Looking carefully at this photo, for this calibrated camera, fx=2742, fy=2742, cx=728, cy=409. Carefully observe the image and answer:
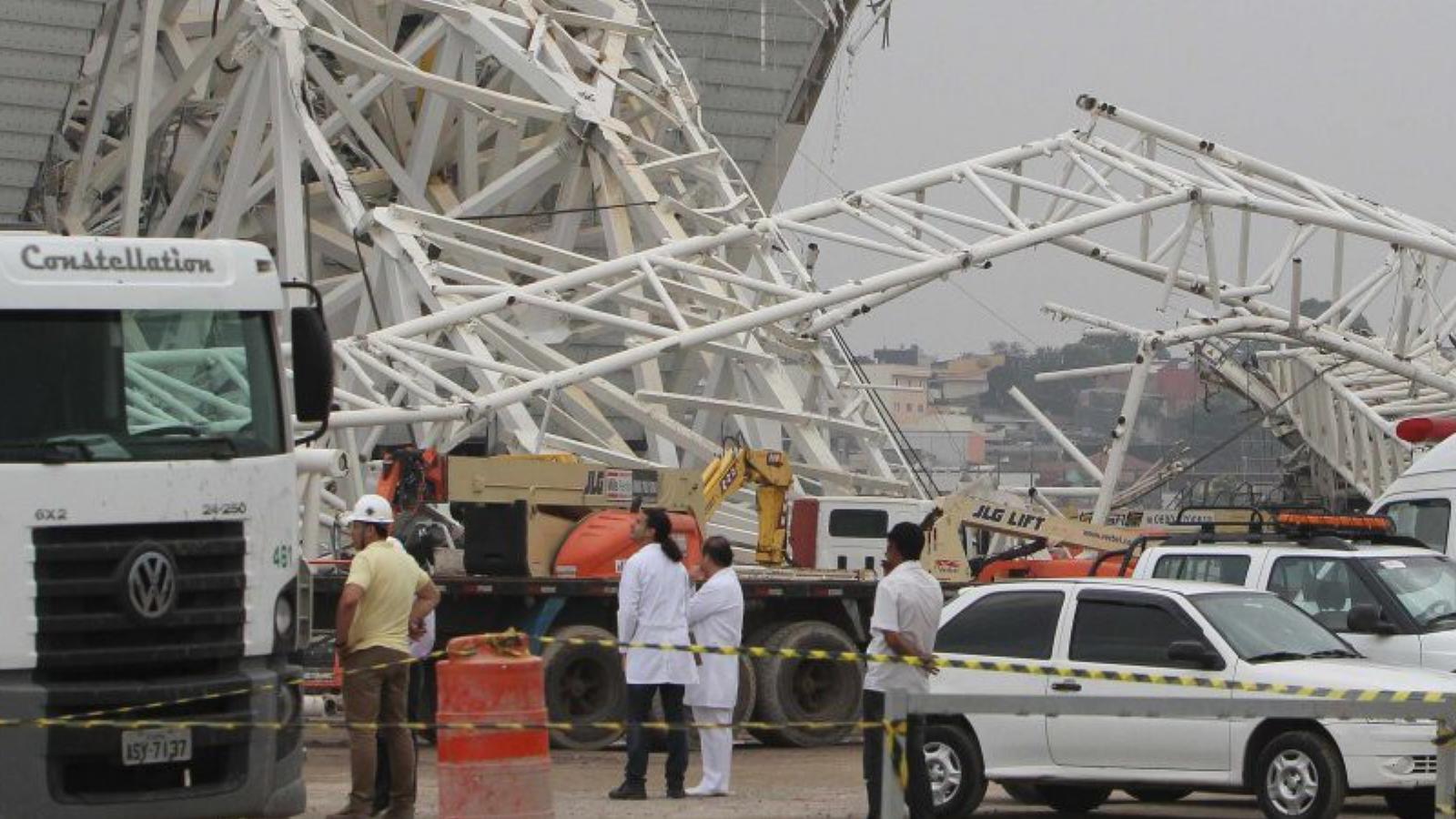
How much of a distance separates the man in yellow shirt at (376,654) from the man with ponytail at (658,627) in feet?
6.54

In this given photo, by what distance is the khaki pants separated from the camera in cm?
1531

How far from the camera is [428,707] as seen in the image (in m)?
22.0

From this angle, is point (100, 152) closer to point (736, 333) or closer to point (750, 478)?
point (736, 333)

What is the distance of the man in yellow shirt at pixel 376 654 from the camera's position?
15320 millimetres

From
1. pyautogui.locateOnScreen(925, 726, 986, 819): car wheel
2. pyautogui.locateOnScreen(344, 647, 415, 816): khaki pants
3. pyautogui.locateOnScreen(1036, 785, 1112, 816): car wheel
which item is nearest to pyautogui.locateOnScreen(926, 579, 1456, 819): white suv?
pyautogui.locateOnScreen(925, 726, 986, 819): car wheel

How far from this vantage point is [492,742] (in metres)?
14.0

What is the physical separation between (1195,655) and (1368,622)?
2.62 meters

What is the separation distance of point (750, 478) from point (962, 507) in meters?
2.92

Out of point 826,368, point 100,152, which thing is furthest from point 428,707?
point 100,152

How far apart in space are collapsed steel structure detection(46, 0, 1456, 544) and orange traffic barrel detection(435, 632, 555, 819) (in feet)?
44.4

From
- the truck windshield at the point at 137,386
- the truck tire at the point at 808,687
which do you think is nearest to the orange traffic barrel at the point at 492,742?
the truck windshield at the point at 137,386

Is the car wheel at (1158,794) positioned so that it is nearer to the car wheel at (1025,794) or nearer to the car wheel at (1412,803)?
the car wheel at (1025,794)

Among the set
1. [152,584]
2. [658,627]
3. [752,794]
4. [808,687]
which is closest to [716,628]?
[658,627]

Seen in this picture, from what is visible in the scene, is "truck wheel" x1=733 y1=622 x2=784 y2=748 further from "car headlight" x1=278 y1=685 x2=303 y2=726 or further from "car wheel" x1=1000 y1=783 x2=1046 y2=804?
"car headlight" x1=278 y1=685 x2=303 y2=726
